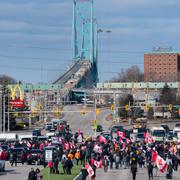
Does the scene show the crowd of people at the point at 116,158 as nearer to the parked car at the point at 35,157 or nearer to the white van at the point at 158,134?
the parked car at the point at 35,157

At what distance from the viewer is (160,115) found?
125750mm

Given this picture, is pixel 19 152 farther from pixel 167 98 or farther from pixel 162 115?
pixel 167 98

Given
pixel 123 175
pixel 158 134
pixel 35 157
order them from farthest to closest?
pixel 158 134 < pixel 35 157 < pixel 123 175

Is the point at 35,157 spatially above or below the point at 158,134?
below

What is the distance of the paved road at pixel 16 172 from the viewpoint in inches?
1633

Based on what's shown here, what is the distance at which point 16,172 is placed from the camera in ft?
147

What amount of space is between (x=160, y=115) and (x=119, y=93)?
25157mm

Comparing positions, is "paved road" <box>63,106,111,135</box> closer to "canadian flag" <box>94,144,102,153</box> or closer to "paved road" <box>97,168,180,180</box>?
"canadian flag" <box>94,144,102,153</box>

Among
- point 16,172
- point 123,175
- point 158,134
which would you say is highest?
point 158,134

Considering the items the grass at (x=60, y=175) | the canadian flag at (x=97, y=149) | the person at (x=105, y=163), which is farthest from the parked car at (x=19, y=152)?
the grass at (x=60, y=175)

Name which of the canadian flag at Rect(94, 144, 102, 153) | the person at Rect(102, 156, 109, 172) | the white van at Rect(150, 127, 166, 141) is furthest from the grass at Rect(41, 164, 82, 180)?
the white van at Rect(150, 127, 166, 141)

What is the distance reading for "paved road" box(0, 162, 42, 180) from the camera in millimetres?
Answer: 41469

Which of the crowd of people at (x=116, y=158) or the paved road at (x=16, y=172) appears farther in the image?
the crowd of people at (x=116, y=158)

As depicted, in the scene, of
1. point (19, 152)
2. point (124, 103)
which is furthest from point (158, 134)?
point (124, 103)
